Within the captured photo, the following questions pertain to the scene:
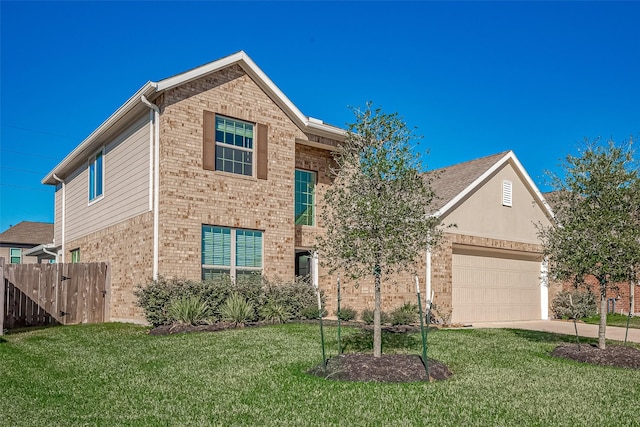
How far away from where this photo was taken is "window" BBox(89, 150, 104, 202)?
725 inches

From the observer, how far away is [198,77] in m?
14.9

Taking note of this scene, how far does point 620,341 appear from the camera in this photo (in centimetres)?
1334

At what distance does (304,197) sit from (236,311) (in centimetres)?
563

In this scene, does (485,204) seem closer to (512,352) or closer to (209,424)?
(512,352)

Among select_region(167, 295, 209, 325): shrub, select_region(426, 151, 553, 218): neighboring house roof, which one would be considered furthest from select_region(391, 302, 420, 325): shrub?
select_region(167, 295, 209, 325): shrub

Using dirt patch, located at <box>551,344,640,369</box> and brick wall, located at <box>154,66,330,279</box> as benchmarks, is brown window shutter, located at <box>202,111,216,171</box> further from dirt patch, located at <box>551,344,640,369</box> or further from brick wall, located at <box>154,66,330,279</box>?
dirt patch, located at <box>551,344,640,369</box>

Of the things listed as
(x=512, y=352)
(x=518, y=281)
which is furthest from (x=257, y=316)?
(x=518, y=281)

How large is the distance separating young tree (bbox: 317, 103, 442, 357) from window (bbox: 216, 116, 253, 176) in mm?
7068

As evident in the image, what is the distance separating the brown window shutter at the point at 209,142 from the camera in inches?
587

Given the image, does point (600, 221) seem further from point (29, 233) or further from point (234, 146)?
point (29, 233)

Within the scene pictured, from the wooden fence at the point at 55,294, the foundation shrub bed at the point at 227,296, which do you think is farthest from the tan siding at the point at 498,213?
the wooden fence at the point at 55,294

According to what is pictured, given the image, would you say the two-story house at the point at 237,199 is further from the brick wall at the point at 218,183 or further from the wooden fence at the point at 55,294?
the wooden fence at the point at 55,294

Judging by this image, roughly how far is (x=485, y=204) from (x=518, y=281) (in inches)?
131

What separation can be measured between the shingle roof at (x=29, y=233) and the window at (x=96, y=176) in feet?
65.3
